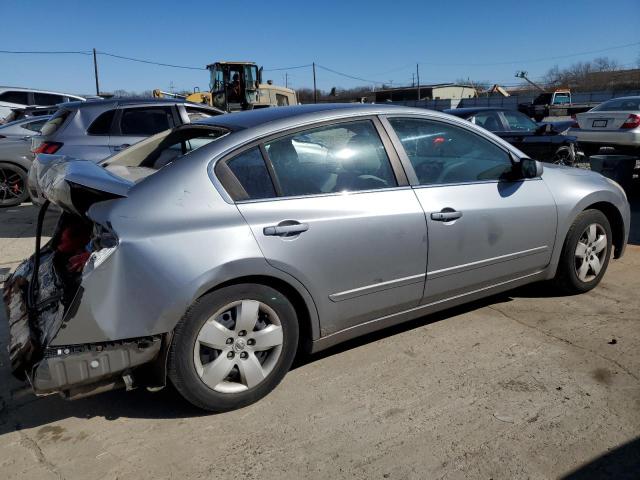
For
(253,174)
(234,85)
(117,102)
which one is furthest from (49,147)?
(234,85)

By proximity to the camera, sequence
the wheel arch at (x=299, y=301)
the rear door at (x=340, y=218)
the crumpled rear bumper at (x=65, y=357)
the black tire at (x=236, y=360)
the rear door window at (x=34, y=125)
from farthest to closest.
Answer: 1. the rear door window at (x=34, y=125)
2. the rear door at (x=340, y=218)
3. the wheel arch at (x=299, y=301)
4. the black tire at (x=236, y=360)
5. the crumpled rear bumper at (x=65, y=357)

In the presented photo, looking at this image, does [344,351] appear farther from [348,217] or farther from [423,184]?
[423,184]

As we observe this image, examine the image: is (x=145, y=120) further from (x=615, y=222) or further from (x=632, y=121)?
(x=632, y=121)

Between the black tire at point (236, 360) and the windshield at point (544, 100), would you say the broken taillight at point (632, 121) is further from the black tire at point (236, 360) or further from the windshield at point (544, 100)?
the windshield at point (544, 100)

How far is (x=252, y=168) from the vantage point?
2.94 metres

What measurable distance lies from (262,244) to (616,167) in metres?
7.42

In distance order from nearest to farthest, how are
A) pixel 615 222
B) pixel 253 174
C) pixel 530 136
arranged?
pixel 253 174 < pixel 615 222 < pixel 530 136

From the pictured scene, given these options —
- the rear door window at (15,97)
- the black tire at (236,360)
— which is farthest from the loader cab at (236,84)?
the black tire at (236,360)

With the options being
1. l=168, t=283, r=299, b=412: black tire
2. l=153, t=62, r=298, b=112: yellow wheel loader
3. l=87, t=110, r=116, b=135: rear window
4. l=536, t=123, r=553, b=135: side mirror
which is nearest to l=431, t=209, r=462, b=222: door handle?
l=168, t=283, r=299, b=412: black tire

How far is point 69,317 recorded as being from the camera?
2.46 metres

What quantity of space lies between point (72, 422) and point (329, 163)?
6.65ft

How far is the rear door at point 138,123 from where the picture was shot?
6.82 meters

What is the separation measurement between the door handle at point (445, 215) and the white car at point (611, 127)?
802 centimetres

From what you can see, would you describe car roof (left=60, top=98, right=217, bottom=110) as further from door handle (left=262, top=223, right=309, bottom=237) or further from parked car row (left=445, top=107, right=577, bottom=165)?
parked car row (left=445, top=107, right=577, bottom=165)
